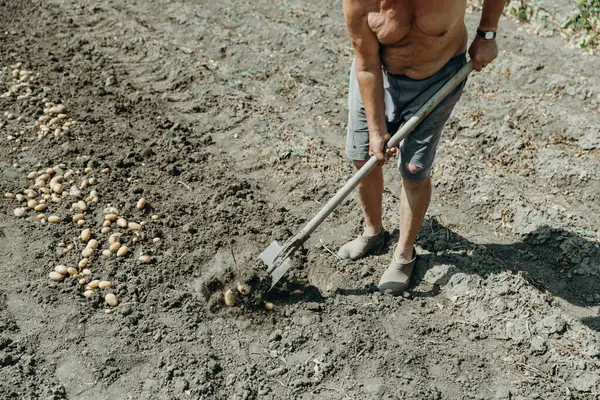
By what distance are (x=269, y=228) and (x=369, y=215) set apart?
72 cm

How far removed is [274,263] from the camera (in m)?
3.51

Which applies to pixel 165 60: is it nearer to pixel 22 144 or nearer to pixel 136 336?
pixel 22 144

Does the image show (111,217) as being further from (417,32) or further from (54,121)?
(417,32)

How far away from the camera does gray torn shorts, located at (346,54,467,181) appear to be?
10.2ft

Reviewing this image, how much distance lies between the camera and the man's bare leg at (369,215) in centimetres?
353

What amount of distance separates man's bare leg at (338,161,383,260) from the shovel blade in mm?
483

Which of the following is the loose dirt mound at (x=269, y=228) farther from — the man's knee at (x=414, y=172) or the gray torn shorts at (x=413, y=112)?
the gray torn shorts at (x=413, y=112)

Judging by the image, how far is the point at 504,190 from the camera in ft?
13.9

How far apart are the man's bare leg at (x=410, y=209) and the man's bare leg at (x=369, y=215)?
195mm

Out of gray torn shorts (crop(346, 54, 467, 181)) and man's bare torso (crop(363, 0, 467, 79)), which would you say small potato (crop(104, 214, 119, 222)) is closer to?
gray torn shorts (crop(346, 54, 467, 181))

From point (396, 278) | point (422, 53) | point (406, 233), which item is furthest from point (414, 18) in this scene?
point (396, 278)

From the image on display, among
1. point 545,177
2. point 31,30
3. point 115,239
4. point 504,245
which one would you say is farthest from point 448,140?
point 31,30

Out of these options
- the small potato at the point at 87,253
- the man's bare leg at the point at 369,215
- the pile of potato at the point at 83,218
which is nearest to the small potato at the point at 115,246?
the pile of potato at the point at 83,218

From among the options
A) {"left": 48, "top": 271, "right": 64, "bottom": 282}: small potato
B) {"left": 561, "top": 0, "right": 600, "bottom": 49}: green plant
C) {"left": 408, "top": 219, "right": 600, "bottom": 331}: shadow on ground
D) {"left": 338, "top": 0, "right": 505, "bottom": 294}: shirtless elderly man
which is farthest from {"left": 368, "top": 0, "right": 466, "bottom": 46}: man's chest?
{"left": 561, "top": 0, "right": 600, "bottom": 49}: green plant
